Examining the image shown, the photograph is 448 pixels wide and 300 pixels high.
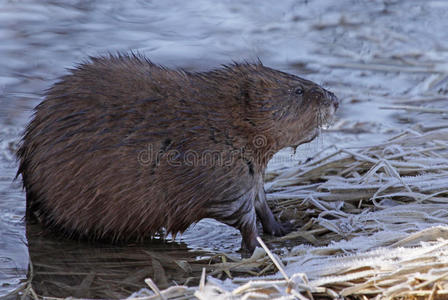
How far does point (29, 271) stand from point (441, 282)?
1969mm

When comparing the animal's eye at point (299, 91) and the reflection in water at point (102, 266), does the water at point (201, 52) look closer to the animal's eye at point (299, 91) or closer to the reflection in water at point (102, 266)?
the reflection in water at point (102, 266)

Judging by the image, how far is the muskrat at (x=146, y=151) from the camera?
13.4 feet

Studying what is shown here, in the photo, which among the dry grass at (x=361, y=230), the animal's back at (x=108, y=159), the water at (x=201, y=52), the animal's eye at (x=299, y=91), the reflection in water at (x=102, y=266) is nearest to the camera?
the dry grass at (x=361, y=230)

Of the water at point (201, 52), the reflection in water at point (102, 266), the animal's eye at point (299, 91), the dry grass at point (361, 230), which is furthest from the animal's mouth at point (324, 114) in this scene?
the reflection in water at point (102, 266)

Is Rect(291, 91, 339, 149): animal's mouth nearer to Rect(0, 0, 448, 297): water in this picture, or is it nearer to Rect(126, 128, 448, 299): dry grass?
Rect(126, 128, 448, 299): dry grass

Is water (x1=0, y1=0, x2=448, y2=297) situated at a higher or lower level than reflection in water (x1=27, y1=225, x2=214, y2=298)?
higher

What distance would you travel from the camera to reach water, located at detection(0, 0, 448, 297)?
4219 millimetres

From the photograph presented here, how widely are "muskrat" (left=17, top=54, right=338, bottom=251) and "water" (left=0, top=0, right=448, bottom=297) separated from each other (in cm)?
20

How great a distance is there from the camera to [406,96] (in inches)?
268

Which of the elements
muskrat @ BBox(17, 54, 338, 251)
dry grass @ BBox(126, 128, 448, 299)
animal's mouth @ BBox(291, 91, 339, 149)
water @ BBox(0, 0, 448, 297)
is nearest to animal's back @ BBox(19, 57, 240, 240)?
muskrat @ BBox(17, 54, 338, 251)

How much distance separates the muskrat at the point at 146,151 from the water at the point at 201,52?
0.20 metres

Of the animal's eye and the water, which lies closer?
the water

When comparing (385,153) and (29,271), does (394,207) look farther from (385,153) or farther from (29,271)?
(29,271)

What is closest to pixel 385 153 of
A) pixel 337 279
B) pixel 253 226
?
pixel 253 226
